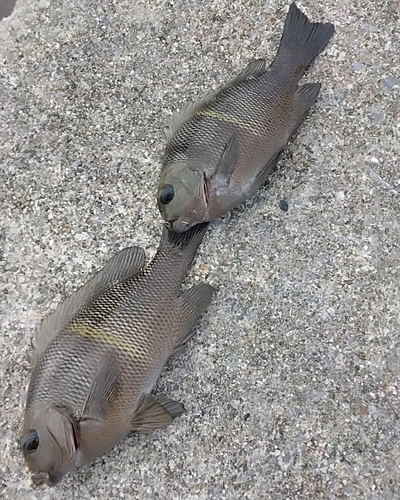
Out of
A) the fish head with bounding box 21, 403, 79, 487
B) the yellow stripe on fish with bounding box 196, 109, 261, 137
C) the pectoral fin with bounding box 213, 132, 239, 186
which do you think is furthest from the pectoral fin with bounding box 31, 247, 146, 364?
the yellow stripe on fish with bounding box 196, 109, 261, 137

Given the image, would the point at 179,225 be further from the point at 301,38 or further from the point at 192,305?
the point at 301,38

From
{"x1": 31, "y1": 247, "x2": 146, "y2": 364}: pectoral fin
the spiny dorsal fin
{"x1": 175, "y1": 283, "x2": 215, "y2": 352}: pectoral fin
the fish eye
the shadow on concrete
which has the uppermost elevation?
the shadow on concrete

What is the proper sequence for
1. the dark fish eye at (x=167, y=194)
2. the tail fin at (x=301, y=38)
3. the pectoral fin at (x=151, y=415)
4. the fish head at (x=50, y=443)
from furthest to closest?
1. the tail fin at (x=301, y=38)
2. the dark fish eye at (x=167, y=194)
3. the pectoral fin at (x=151, y=415)
4. the fish head at (x=50, y=443)

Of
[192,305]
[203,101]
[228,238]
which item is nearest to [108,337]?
[192,305]

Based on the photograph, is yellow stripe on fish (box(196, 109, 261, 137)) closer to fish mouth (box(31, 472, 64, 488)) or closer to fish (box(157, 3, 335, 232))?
fish (box(157, 3, 335, 232))

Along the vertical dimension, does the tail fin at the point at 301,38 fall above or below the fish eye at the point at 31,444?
above

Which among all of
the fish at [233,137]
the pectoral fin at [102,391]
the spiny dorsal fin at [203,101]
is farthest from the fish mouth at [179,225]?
the pectoral fin at [102,391]

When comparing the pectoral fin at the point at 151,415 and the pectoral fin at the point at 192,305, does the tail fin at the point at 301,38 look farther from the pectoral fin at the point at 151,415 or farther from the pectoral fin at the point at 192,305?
the pectoral fin at the point at 151,415
